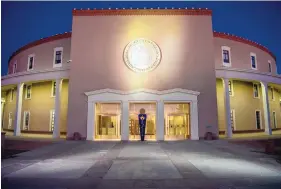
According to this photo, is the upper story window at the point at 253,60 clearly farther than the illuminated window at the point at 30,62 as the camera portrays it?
No

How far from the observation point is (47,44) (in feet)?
73.5

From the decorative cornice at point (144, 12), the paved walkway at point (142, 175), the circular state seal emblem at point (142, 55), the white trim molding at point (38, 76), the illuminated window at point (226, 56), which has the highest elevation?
the decorative cornice at point (144, 12)

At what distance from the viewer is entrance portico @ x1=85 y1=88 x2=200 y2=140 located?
1570 centimetres

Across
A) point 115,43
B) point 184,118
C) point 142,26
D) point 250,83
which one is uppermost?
point 142,26

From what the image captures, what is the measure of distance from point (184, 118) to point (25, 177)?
13.4 m

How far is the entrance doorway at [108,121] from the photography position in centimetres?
1678

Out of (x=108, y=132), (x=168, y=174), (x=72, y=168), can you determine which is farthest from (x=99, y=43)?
(x=168, y=174)

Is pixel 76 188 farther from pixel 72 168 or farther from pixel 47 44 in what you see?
pixel 47 44

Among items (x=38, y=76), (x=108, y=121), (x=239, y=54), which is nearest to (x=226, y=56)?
(x=239, y=54)

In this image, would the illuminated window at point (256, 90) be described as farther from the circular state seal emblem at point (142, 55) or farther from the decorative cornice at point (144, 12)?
the circular state seal emblem at point (142, 55)

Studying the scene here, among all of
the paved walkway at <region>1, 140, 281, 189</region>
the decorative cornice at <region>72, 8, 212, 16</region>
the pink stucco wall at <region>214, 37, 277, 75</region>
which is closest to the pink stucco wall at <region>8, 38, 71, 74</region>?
the decorative cornice at <region>72, 8, 212, 16</region>

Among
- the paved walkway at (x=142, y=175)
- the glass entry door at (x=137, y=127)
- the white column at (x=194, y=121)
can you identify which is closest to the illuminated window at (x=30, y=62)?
the glass entry door at (x=137, y=127)

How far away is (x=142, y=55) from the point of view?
16609 millimetres

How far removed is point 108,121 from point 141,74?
192 inches
